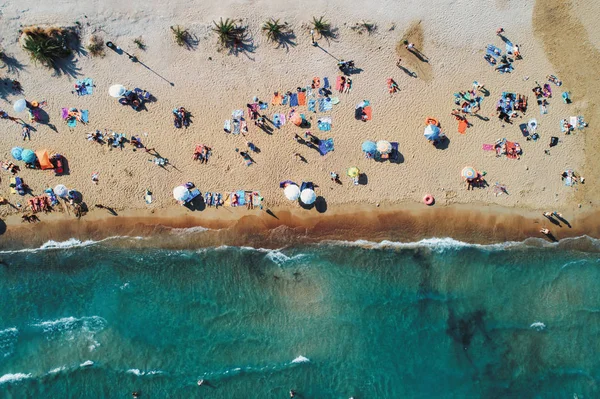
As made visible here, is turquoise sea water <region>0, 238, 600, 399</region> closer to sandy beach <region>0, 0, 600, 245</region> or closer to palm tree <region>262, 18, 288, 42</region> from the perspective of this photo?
sandy beach <region>0, 0, 600, 245</region>

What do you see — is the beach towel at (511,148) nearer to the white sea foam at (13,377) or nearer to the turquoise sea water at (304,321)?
the turquoise sea water at (304,321)

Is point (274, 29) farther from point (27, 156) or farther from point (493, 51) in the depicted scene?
point (27, 156)

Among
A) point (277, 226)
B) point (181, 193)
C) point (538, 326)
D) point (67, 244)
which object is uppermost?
point (181, 193)

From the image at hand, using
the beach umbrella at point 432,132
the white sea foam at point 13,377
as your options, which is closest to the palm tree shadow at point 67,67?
the white sea foam at point 13,377

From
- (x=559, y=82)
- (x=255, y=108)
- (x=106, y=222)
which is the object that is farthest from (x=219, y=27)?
(x=559, y=82)

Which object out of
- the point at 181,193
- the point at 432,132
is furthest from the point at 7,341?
the point at 432,132

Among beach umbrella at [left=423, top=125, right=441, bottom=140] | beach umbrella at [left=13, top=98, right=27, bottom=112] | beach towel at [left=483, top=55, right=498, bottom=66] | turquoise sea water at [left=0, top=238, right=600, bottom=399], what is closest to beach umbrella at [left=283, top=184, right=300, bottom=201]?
turquoise sea water at [left=0, top=238, right=600, bottom=399]

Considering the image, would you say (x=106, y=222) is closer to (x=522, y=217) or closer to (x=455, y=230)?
(x=455, y=230)
